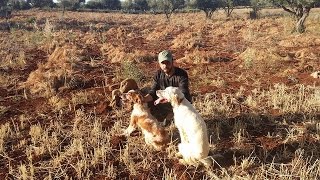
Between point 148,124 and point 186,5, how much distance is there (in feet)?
148

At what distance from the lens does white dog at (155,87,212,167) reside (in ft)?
14.2

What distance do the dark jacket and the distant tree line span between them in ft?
45.8

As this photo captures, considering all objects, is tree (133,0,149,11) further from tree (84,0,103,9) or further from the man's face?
the man's face

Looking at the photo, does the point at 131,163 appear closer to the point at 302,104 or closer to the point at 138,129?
the point at 138,129

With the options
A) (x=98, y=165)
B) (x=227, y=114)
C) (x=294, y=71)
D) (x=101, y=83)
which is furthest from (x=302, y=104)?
(x=101, y=83)

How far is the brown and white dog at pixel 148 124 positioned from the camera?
16.6 ft

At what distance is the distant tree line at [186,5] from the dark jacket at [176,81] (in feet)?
45.8

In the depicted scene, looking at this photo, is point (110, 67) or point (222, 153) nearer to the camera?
point (222, 153)

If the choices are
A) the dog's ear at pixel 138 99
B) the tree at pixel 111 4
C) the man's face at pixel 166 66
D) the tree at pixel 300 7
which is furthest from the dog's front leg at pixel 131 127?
the tree at pixel 111 4

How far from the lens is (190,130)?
434cm

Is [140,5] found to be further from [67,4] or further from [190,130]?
[190,130]

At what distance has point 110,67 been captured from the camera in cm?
1134

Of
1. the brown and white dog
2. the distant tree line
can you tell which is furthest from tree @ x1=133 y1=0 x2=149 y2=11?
the brown and white dog

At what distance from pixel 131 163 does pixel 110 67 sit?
22.4ft
